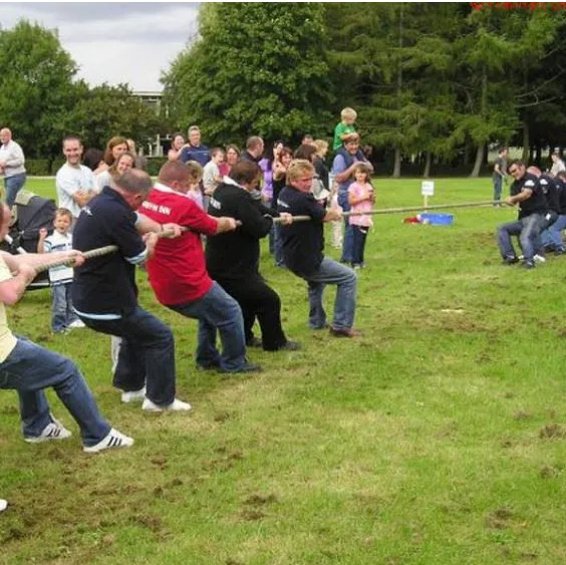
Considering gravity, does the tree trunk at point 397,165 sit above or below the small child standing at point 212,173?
below

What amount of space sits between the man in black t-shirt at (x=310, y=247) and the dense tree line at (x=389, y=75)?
47.2 metres

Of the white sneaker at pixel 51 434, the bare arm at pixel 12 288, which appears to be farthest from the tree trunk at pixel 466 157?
the bare arm at pixel 12 288

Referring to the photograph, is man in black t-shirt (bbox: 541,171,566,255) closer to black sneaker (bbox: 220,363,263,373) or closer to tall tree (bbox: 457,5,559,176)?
black sneaker (bbox: 220,363,263,373)

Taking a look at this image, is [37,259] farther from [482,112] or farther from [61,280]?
[482,112]

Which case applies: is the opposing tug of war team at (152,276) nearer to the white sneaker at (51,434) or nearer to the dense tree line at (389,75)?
the white sneaker at (51,434)

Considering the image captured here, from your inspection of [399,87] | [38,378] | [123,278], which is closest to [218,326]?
[123,278]

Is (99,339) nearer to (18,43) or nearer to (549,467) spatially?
(549,467)

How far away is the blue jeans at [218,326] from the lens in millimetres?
7777

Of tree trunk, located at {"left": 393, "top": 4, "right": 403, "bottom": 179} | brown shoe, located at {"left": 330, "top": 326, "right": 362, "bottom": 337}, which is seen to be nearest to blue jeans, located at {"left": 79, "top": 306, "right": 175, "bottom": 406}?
brown shoe, located at {"left": 330, "top": 326, "right": 362, "bottom": 337}

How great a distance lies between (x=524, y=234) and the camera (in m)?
14.6

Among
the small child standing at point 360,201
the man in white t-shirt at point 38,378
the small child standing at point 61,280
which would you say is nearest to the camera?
the man in white t-shirt at point 38,378

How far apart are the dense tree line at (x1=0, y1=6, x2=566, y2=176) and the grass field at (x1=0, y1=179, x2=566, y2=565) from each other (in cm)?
4823

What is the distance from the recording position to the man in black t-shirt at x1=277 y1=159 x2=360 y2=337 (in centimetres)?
942

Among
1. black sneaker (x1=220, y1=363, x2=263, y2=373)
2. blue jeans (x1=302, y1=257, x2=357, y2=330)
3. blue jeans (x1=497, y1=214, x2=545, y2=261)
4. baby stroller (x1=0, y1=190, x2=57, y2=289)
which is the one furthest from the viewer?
blue jeans (x1=497, y1=214, x2=545, y2=261)
